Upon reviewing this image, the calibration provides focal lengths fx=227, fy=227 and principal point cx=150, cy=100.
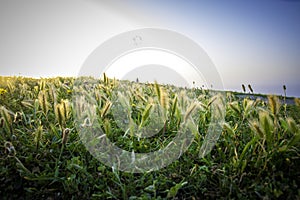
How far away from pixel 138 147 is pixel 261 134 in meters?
0.95

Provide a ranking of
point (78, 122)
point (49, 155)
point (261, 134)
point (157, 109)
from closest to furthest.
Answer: point (261, 134) → point (49, 155) → point (78, 122) → point (157, 109)

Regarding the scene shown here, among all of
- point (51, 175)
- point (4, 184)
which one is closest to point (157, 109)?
point (51, 175)

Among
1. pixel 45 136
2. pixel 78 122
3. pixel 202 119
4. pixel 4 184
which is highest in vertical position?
pixel 202 119

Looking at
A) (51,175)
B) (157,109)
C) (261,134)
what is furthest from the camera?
(157,109)

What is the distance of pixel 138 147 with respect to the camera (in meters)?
1.92

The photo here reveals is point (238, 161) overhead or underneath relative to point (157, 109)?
underneath

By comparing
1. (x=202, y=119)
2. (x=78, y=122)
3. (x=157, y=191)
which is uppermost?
(x=202, y=119)

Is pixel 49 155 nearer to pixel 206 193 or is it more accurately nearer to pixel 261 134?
pixel 206 193

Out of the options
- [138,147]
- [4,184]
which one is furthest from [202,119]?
[4,184]

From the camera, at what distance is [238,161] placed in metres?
1.55

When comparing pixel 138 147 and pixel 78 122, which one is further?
pixel 78 122

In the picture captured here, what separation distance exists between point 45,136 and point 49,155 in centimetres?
29

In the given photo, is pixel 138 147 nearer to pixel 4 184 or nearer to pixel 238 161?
pixel 238 161

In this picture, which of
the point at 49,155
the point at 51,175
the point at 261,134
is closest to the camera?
the point at 261,134
